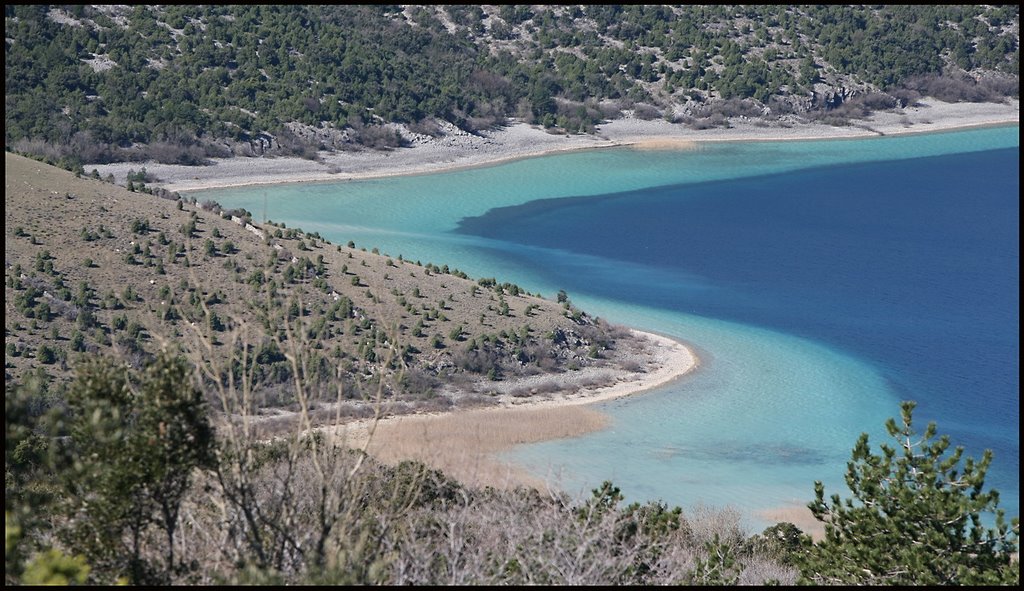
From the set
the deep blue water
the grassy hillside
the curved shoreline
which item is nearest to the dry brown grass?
the curved shoreline

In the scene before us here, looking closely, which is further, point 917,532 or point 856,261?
point 856,261

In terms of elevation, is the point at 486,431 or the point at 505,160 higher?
the point at 505,160

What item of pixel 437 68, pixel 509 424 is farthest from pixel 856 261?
pixel 437 68

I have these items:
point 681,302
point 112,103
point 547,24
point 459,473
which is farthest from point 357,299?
point 547,24

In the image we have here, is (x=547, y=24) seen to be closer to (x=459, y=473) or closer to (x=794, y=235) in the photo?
(x=794, y=235)

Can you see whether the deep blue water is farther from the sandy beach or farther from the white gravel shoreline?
the white gravel shoreline

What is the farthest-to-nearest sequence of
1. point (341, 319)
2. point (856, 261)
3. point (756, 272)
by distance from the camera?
point (856, 261), point (756, 272), point (341, 319)

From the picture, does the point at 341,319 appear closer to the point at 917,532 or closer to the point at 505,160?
the point at 917,532

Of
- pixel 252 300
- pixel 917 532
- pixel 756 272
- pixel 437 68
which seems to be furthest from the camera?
pixel 437 68
